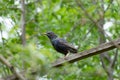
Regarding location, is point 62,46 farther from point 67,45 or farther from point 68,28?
point 68,28

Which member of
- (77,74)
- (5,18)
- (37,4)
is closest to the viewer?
(37,4)

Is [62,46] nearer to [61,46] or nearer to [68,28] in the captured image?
[61,46]

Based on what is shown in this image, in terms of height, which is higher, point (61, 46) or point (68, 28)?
point (61, 46)

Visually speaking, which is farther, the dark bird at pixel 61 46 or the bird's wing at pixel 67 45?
the dark bird at pixel 61 46

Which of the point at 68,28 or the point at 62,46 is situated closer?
the point at 62,46

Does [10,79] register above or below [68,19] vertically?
above

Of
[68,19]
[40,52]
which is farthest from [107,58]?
[40,52]

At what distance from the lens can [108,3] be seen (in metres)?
9.47

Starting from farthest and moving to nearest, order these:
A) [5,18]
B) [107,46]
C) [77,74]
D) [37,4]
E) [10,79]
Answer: [77,74], [5,18], [37,4], [107,46], [10,79]

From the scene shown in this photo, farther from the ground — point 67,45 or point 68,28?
point 67,45

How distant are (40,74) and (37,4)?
2.80m

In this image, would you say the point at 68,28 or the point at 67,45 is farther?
the point at 68,28

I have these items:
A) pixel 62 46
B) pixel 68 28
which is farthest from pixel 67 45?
pixel 68 28

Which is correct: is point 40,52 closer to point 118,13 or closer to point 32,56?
point 32,56
